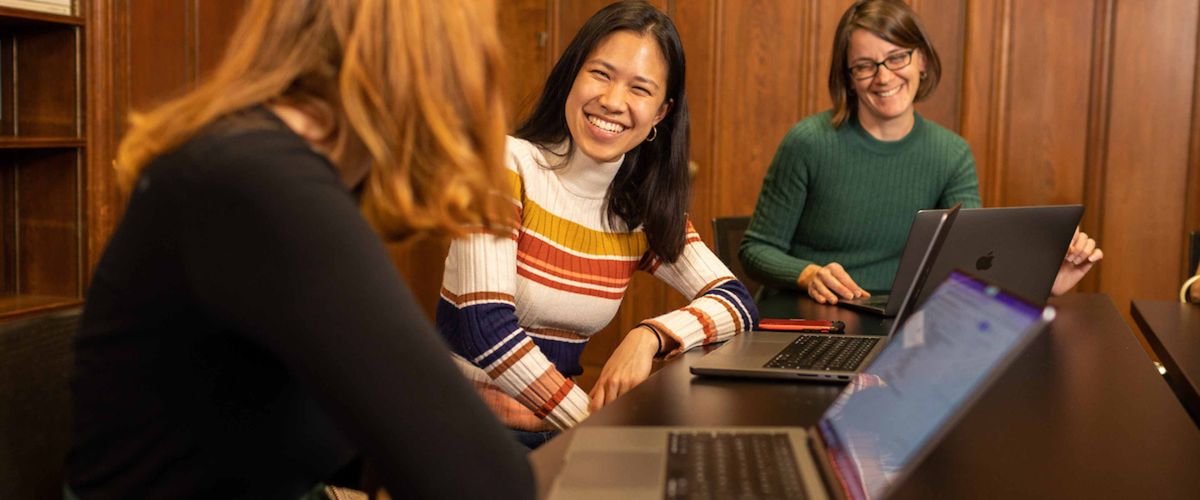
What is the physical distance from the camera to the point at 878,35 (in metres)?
2.74

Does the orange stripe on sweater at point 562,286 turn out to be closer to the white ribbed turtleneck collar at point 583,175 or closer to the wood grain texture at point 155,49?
the white ribbed turtleneck collar at point 583,175

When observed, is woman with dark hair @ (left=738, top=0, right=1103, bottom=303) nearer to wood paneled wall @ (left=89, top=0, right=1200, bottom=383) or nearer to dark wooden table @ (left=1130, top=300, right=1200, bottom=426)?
dark wooden table @ (left=1130, top=300, right=1200, bottom=426)

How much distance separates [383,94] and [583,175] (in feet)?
3.59

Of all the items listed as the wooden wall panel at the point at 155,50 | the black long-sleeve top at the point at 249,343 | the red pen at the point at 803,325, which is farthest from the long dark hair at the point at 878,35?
the black long-sleeve top at the point at 249,343

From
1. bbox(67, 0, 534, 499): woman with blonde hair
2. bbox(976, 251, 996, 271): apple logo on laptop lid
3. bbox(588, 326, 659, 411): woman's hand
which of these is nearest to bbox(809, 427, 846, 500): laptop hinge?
bbox(67, 0, 534, 499): woman with blonde hair

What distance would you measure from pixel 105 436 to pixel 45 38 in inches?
104

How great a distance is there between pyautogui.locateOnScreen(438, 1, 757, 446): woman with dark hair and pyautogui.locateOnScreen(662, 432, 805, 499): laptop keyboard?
0.53m

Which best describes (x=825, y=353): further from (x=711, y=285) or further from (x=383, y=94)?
(x=383, y=94)

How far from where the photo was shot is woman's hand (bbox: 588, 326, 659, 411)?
1.76 meters

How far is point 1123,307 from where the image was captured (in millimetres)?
3744

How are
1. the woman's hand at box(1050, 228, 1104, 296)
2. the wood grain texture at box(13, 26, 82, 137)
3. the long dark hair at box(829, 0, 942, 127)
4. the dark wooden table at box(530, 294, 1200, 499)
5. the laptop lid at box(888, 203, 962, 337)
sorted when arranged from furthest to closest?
the wood grain texture at box(13, 26, 82, 137) < the long dark hair at box(829, 0, 942, 127) < the woman's hand at box(1050, 228, 1104, 296) < the laptop lid at box(888, 203, 962, 337) < the dark wooden table at box(530, 294, 1200, 499)

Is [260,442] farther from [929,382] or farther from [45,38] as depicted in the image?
[45,38]

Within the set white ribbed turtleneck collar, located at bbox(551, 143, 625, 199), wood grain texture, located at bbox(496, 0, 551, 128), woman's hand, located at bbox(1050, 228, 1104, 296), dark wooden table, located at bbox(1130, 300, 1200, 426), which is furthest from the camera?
wood grain texture, located at bbox(496, 0, 551, 128)

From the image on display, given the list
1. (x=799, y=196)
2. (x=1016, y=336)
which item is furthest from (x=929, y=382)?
(x=799, y=196)
